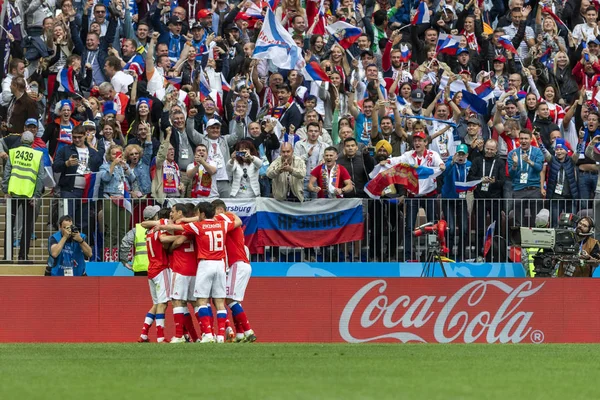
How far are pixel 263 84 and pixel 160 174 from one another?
3.99m

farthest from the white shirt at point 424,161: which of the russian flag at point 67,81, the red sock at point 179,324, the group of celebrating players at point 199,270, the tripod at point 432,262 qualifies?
the russian flag at point 67,81

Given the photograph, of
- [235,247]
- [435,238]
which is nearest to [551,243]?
[435,238]

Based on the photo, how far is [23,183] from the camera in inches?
907

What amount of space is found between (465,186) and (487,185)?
37 centimetres

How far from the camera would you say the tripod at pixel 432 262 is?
22844mm

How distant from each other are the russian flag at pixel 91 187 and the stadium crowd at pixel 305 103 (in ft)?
0.12

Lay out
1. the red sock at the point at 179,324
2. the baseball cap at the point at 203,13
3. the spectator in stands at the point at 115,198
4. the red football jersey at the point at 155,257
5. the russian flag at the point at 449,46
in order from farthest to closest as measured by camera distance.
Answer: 1. the baseball cap at the point at 203,13
2. the russian flag at the point at 449,46
3. the spectator in stands at the point at 115,198
4. the red football jersey at the point at 155,257
5. the red sock at the point at 179,324

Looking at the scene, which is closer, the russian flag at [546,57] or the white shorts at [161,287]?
the white shorts at [161,287]

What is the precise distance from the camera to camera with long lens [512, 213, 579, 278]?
22328 millimetres

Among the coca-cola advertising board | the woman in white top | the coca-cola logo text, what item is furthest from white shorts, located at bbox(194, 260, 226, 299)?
the woman in white top

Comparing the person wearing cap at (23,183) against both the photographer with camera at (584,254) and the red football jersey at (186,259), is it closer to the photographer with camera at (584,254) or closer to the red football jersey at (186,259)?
the red football jersey at (186,259)

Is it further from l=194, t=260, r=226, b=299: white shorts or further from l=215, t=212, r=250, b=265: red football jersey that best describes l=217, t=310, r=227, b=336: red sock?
l=215, t=212, r=250, b=265: red football jersey

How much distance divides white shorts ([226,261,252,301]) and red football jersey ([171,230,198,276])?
57 centimetres

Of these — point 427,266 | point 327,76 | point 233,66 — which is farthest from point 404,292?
point 233,66
